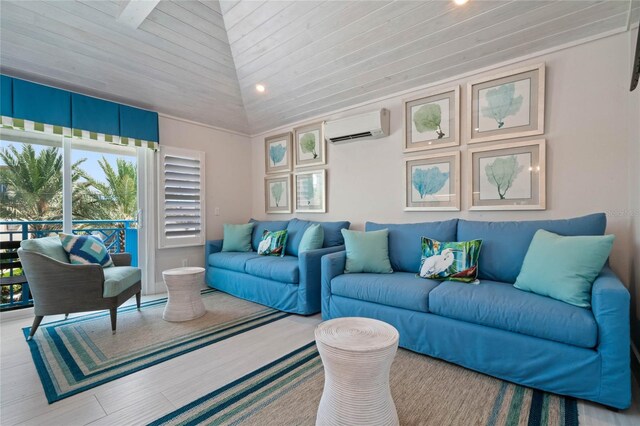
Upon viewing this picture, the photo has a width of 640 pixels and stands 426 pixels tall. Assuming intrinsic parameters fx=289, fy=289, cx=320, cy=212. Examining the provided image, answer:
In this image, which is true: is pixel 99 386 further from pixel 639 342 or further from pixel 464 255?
pixel 639 342

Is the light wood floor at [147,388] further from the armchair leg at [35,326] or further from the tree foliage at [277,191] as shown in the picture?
the tree foliage at [277,191]

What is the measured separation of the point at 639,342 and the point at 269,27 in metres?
3.91

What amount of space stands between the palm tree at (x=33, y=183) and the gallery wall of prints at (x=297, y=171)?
240cm

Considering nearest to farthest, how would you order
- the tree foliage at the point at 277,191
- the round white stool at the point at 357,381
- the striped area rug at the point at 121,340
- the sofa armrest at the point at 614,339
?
the round white stool at the point at 357,381 → the sofa armrest at the point at 614,339 → the striped area rug at the point at 121,340 → the tree foliage at the point at 277,191

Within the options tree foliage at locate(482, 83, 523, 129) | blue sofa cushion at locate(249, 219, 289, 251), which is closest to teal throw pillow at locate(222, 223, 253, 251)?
blue sofa cushion at locate(249, 219, 289, 251)

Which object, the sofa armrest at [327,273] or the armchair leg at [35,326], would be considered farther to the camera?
the sofa armrest at [327,273]

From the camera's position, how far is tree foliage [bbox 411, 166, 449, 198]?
9.79 ft

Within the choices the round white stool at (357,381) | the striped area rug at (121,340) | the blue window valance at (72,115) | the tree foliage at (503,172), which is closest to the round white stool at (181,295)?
the striped area rug at (121,340)

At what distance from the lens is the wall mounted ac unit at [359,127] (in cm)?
327

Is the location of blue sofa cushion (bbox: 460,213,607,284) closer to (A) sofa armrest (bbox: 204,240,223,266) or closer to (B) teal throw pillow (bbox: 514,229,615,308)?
(B) teal throw pillow (bbox: 514,229,615,308)

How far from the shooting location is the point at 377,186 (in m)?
3.46

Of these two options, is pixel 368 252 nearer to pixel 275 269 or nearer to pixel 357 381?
pixel 275 269

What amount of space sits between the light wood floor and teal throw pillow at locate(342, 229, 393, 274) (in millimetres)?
764

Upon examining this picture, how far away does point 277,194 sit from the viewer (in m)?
4.54
